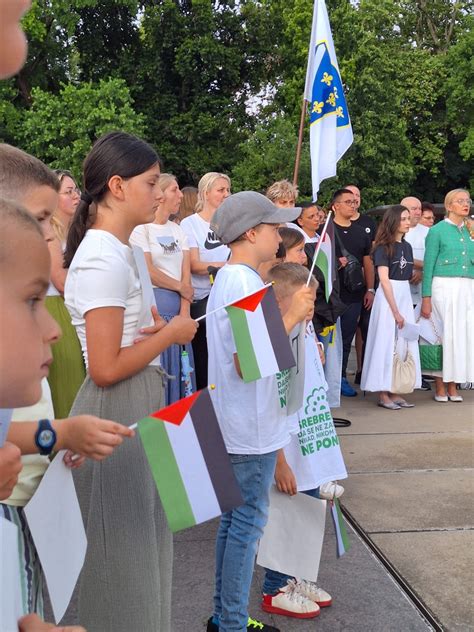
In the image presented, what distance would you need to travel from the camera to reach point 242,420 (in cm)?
285

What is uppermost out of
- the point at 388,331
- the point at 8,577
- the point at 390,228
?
the point at 390,228

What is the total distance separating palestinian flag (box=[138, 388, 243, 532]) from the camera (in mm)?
1877

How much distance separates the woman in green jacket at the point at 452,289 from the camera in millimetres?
7750

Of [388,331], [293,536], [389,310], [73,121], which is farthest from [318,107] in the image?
[73,121]

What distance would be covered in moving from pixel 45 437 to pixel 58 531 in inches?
7.8

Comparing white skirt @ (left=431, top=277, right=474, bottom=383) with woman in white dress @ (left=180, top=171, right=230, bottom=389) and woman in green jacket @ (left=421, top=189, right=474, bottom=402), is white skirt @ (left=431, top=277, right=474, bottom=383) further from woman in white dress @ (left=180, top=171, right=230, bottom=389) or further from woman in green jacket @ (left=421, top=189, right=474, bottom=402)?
woman in white dress @ (left=180, top=171, right=230, bottom=389)

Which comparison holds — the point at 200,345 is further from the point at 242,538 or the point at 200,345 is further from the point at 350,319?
the point at 242,538

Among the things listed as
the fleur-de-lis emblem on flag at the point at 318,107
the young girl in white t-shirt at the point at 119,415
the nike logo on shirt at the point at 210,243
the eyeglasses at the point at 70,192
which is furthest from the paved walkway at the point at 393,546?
the fleur-de-lis emblem on flag at the point at 318,107

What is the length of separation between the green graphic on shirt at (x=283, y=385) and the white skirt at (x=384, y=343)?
449 centimetres

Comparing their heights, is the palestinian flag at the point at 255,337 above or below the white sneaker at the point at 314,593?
above

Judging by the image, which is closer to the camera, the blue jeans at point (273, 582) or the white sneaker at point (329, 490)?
the blue jeans at point (273, 582)

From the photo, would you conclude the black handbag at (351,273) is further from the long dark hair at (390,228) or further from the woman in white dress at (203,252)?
the woman in white dress at (203,252)

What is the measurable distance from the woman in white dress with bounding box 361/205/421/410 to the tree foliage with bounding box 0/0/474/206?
1755 centimetres

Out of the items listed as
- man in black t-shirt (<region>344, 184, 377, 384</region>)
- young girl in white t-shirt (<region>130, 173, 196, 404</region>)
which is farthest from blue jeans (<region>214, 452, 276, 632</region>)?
man in black t-shirt (<region>344, 184, 377, 384</region>)
